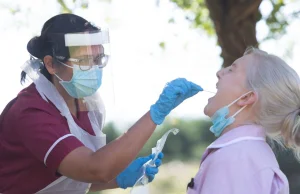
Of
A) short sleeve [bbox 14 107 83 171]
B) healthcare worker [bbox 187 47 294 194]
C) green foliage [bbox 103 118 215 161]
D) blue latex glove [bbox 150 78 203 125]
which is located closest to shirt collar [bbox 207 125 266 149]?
healthcare worker [bbox 187 47 294 194]

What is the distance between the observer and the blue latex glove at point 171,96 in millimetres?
2918

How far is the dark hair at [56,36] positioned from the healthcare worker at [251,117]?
670mm

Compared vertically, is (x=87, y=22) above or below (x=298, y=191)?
above

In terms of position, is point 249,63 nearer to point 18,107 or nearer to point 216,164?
point 216,164

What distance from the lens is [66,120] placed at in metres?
3.17

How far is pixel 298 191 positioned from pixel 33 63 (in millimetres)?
3874

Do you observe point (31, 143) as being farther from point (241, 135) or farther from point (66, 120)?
→ point (241, 135)

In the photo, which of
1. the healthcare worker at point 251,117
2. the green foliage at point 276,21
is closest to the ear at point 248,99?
the healthcare worker at point 251,117

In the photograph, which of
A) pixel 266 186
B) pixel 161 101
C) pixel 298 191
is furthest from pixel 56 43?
pixel 298 191

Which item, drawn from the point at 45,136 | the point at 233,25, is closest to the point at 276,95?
the point at 45,136

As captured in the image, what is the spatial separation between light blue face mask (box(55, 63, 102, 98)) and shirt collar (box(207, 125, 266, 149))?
25.0 inches

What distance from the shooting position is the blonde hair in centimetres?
299

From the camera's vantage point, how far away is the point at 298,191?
6543 millimetres

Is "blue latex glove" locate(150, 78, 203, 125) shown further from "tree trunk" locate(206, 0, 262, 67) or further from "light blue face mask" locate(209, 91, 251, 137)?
"tree trunk" locate(206, 0, 262, 67)
